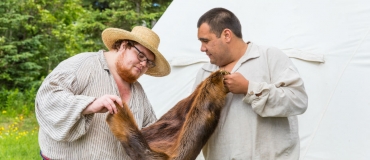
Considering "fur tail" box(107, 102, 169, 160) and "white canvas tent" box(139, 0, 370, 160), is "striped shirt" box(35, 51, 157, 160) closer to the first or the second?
"fur tail" box(107, 102, 169, 160)

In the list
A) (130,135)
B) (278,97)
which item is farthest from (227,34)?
(130,135)

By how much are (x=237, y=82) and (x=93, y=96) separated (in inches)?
32.0

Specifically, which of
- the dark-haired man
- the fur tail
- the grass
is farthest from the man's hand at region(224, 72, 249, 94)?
the grass

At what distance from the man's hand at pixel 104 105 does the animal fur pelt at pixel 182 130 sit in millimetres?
47

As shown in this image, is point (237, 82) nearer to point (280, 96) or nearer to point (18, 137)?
point (280, 96)

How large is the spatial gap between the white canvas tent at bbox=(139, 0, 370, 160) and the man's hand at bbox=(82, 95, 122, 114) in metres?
2.01

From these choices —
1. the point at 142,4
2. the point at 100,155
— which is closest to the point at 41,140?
the point at 100,155

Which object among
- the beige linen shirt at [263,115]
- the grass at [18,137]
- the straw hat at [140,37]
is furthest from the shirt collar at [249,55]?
the grass at [18,137]

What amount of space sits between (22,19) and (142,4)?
2.37 meters

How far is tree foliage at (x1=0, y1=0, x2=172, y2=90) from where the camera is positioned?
968 centimetres

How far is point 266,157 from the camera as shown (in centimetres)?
299

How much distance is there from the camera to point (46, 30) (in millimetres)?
10414

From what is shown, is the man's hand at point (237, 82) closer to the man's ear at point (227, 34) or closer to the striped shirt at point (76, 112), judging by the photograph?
the man's ear at point (227, 34)

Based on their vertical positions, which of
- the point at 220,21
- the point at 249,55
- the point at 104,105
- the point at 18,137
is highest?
the point at 220,21
